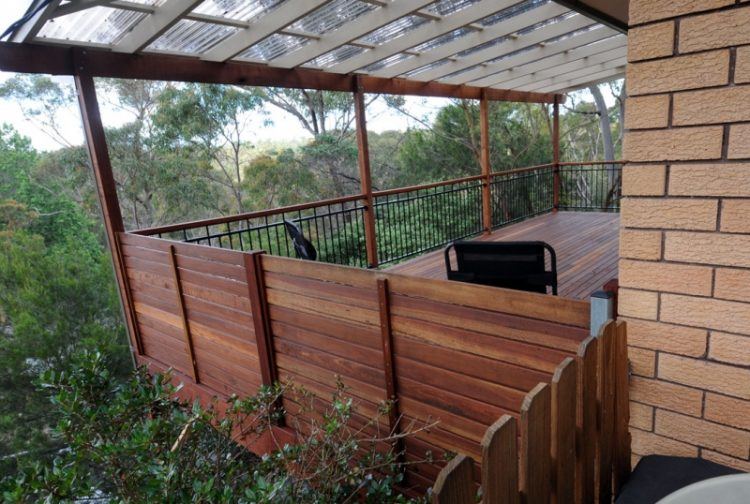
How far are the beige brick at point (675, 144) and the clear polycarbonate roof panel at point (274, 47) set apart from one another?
10.1ft

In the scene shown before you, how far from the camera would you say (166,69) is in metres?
3.57

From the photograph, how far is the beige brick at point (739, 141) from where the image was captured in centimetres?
109

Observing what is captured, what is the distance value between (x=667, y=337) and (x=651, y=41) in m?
0.78

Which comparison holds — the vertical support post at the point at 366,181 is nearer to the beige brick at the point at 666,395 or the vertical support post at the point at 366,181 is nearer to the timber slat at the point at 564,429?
the beige brick at the point at 666,395

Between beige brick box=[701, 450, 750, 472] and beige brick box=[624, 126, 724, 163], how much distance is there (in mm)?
794

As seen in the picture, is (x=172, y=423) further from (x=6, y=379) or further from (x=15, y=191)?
(x=15, y=191)

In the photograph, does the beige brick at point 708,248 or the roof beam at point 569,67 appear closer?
the beige brick at point 708,248

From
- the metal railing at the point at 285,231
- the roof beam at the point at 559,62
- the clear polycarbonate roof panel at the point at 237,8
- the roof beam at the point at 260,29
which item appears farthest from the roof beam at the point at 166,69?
the roof beam at the point at 559,62

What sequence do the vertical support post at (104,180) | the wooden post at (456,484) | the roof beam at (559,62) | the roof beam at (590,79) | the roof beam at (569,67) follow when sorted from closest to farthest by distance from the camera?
the wooden post at (456,484) → the vertical support post at (104,180) → the roof beam at (559,62) → the roof beam at (569,67) → the roof beam at (590,79)

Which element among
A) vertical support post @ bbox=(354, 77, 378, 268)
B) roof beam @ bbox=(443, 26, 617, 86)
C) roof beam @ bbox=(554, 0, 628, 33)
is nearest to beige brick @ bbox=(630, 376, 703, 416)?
roof beam @ bbox=(554, 0, 628, 33)

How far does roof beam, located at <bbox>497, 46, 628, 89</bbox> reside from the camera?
17.6ft

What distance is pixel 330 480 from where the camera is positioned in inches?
74.0

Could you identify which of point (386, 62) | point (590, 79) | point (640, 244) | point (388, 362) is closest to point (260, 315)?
point (388, 362)

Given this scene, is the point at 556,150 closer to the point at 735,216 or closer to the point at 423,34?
the point at 423,34
